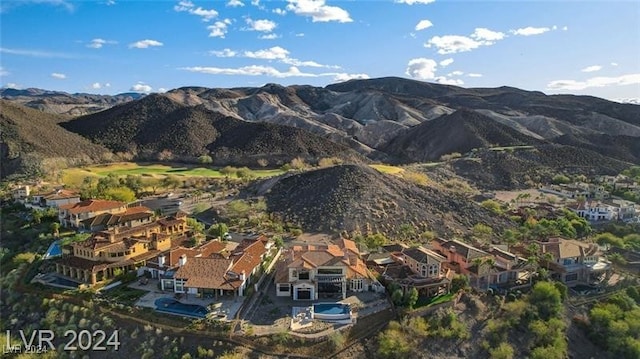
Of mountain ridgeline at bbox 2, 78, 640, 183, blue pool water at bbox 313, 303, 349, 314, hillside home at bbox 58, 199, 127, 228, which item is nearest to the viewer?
blue pool water at bbox 313, 303, 349, 314

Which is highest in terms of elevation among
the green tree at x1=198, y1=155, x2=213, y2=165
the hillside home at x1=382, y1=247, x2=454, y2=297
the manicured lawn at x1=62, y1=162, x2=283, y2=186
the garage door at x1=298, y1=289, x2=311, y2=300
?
the green tree at x1=198, y1=155, x2=213, y2=165

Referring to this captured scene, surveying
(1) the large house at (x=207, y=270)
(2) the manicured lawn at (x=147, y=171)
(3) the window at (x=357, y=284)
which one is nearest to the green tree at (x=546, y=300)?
(3) the window at (x=357, y=284)

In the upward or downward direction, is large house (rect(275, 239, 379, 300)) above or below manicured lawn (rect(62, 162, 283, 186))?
below

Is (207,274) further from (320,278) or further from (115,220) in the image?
(115,220)

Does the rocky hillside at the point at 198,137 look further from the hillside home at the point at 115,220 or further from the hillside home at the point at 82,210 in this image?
the hillside home at the point at 115,220

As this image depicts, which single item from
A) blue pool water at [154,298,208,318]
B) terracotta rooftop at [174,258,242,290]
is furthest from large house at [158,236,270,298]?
blue pool water at [154,298,208,318]

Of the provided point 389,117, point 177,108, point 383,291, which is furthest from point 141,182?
point 389,117

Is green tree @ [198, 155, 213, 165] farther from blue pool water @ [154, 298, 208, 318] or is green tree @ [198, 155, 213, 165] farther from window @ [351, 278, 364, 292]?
window @ [351, 278, 364, 292]

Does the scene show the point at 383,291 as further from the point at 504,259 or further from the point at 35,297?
the point at 35,297
